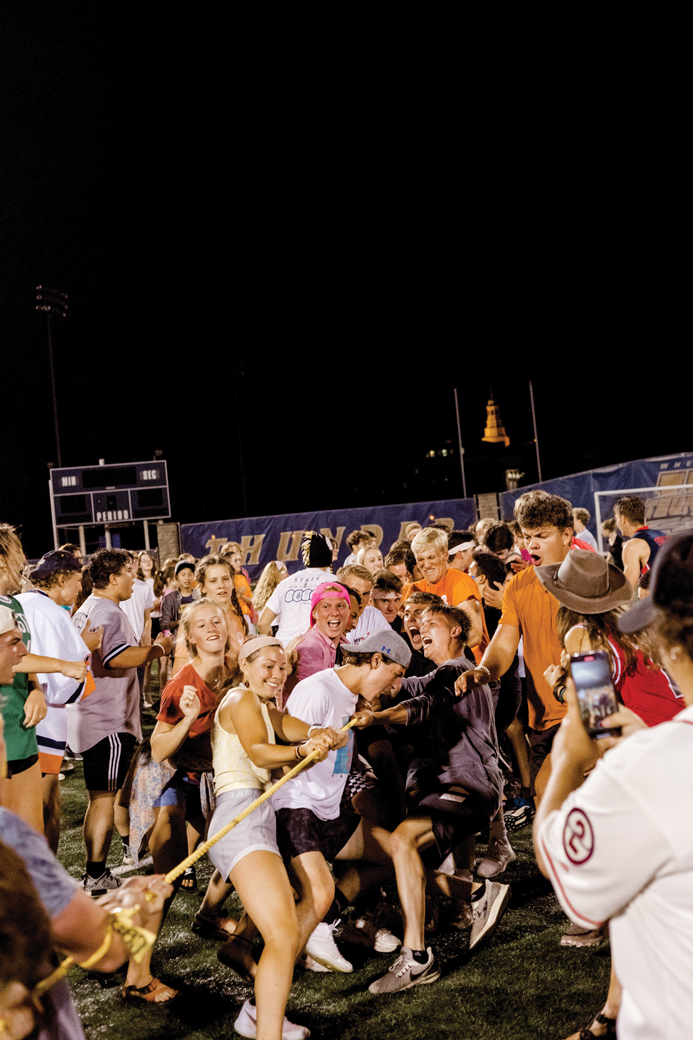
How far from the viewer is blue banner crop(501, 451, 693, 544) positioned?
1277 centimetres

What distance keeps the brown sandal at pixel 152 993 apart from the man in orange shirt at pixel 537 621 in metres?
2.21

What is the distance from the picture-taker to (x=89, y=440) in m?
43.6

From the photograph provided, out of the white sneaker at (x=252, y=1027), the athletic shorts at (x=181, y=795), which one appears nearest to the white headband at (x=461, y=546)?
the athletic shorts at (x=181, y=795)

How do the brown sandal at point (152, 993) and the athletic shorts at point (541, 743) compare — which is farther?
the athletic shorts at point (541, 743)

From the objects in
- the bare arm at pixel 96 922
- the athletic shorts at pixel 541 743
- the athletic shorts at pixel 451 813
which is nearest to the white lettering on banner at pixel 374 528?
the athletic shorts at pixel 541 743

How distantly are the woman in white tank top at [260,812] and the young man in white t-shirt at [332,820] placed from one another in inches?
10.2

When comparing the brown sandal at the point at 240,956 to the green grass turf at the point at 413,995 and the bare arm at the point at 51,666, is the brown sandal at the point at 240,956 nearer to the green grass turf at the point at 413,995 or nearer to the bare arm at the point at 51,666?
the green grass turf at the point at 413,995

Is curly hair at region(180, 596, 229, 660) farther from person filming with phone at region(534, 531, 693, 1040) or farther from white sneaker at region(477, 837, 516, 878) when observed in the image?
person filming with phone at region(534, 531, 693, 1040)

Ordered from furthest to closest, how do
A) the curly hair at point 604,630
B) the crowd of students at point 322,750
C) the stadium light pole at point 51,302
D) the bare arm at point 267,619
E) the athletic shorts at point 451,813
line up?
the stadium light pole at point 51,302
the bare arm at point 267,619
the athletic shorts at point 451,813
the curly hair at point 604,630
the crowd of students at point 322,750

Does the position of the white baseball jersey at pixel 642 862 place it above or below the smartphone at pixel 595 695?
below

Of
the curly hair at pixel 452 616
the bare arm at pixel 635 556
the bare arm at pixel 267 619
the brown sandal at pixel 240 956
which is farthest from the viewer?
the bare arm at pixel 267 619

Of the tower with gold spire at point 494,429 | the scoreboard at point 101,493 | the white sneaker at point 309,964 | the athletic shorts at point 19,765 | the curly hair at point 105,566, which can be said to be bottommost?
the white sneaker at point 309,964

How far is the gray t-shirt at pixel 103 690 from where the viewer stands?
5215 millimetres

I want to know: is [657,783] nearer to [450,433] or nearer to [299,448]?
[299,448]
